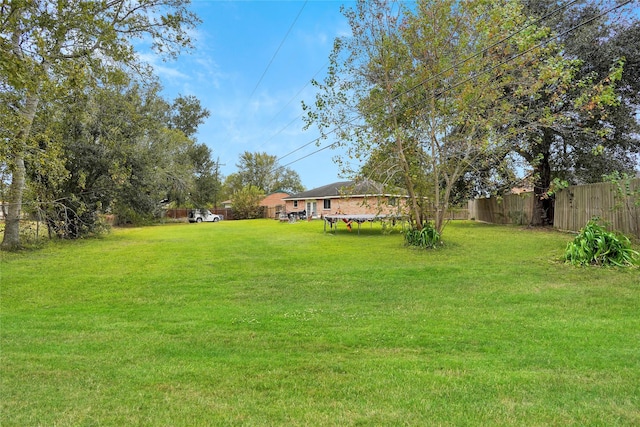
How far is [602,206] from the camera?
1280 cm

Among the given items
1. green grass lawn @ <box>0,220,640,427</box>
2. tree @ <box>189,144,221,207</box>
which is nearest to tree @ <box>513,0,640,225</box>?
green grass lawn @ <box>0,220,640,427</box>

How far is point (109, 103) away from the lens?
17094mm

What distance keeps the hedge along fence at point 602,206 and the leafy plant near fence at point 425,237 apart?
4334 millimetres

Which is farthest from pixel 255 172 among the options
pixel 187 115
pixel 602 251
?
pixel 602 251

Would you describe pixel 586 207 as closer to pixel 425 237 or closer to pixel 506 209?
pixel 425 237

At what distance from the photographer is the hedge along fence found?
11.1 m

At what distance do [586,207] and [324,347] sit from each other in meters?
13.7

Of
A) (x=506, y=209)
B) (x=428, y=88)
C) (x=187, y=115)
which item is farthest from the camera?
(x=187, y=115)

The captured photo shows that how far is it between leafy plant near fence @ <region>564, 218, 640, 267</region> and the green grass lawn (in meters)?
0.47

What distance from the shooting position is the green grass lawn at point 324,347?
2.73m

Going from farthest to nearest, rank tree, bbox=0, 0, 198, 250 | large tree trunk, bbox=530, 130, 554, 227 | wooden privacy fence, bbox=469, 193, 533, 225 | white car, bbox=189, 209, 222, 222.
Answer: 1. white car, bbox=189, 209, 222, 222
2. wooden privacy fence, bbox=469, 193, 533, 225
3. large tree trunk, bbox=530, 130, 554, 227
4. tree, bbox=0, 0, 198, 250

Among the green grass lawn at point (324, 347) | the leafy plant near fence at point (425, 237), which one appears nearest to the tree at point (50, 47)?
the green grass lawn at point (324, 347)

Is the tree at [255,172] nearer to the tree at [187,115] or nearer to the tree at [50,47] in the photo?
the tree at [187,115]

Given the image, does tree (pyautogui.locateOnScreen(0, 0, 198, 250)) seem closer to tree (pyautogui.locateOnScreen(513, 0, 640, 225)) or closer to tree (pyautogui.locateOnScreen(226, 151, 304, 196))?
tree (pyautogui.locateOnScreen(513, 0, 640, 225))
